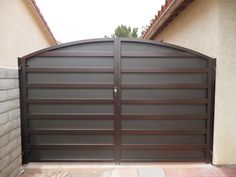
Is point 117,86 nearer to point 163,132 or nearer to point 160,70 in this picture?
point 160,70

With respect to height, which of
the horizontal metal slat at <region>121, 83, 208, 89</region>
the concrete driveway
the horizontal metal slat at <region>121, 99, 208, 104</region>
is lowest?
the concrete driveway

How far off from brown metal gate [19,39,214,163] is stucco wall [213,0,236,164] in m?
0.18

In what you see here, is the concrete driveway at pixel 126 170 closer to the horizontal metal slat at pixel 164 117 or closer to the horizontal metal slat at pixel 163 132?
the horizontal metal slat at pixel 163 132

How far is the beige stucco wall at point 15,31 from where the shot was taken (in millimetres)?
5578

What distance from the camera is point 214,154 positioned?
4.61m

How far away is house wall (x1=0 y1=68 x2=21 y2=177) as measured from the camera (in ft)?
12.2

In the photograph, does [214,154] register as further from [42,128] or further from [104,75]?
[42,128]

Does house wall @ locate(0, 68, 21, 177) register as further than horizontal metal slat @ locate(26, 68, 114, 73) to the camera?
No

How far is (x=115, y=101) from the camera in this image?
4605 millimetres

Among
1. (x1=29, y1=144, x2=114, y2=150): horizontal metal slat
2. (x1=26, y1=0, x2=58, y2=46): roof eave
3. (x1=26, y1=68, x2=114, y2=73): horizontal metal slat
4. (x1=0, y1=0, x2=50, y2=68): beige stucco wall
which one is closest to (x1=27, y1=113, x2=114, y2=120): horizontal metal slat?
(x1=29, y1=144, x2=114, y2=150): horizontal metal slat

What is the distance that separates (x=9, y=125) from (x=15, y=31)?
129 inches

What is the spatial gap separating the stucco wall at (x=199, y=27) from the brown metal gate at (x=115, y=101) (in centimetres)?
43

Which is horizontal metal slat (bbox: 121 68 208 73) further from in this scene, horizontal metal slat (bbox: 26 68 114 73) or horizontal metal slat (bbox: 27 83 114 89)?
horizontal metal slat (bbox: 27 83 114 89)

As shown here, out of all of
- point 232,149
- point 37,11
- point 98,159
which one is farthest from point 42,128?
point 37,11
